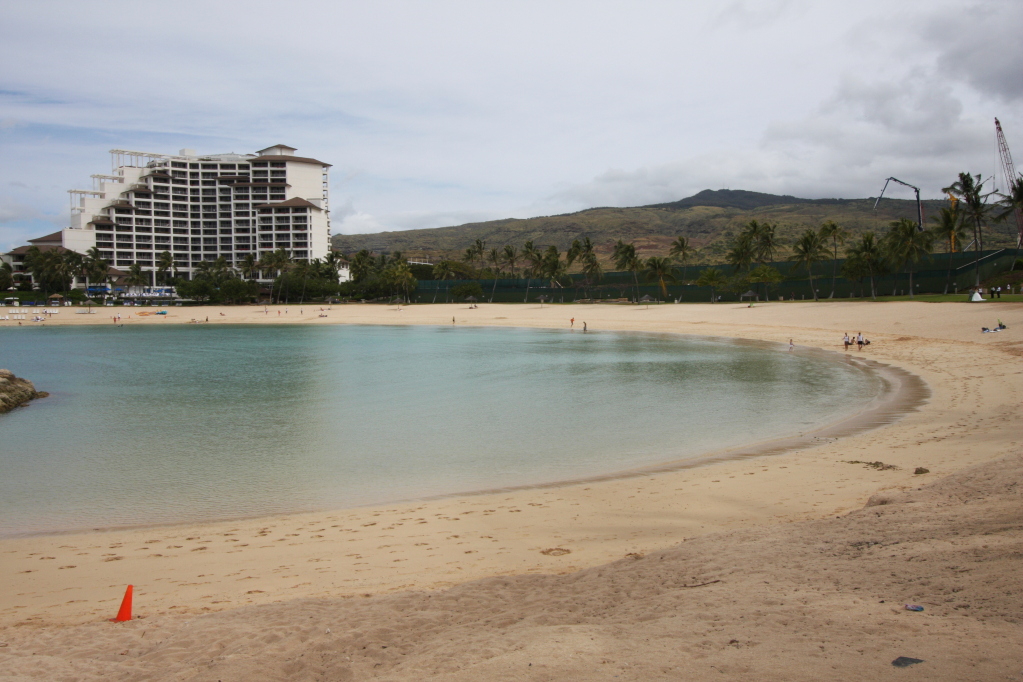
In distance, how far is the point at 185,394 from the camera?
26.2 metres

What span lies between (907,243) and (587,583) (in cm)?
6568

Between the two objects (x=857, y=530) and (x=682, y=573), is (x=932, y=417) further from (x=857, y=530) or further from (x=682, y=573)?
(x=682, y=573)

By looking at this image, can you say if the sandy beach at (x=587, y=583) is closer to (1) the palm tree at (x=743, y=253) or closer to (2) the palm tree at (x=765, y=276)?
(2) the palm tree at (x=765, y=276)

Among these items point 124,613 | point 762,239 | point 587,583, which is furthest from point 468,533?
point 762,239

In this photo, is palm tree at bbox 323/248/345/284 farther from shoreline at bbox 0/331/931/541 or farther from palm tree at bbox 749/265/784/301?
shoreline at bbox 0/331/931/541

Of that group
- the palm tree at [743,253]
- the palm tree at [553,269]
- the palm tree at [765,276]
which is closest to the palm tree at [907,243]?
the palm tree at [765,276]

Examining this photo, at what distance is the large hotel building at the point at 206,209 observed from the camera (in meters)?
138

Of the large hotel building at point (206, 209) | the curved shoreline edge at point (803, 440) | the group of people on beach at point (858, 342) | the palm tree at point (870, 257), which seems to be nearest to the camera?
the curved shoreline edge at point (803, 440)

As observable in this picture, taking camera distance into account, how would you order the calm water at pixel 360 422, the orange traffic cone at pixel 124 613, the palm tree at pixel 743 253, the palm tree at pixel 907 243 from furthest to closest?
the palm tree at pixel 743 253 → the palm tree at pixel 907 243 → the calm water at pixel 360 422 → the orange traffic cone at pixel 124 613

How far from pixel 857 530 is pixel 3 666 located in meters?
7.93

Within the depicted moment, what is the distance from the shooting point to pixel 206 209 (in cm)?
14600

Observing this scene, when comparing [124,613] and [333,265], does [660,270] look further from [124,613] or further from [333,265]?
[124,613]

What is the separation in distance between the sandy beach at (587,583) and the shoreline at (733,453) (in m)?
0.26

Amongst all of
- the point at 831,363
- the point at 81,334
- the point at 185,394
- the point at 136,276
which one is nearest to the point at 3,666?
the point at 185,394
